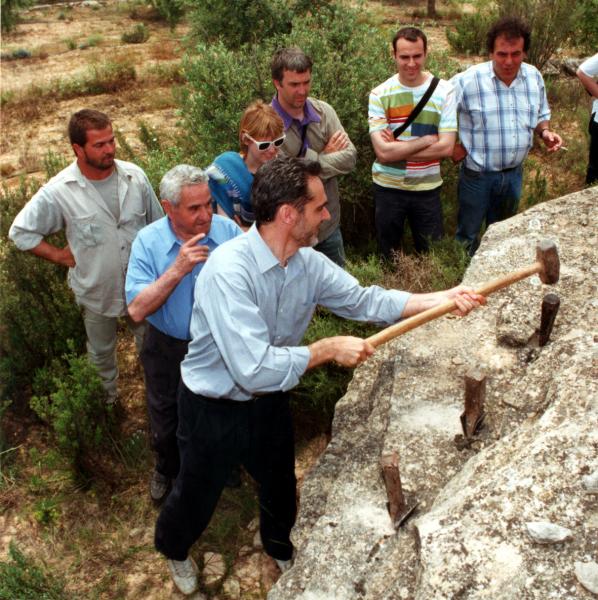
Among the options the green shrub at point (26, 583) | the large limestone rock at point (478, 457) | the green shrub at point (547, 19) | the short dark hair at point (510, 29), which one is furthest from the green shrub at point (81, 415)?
the green shrub at point (547, 19)

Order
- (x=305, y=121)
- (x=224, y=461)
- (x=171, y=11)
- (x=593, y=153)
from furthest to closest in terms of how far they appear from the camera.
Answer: (x=171, y=11) → (x=593, y=153) → (x=305, y=121) → (x=224, y=461)

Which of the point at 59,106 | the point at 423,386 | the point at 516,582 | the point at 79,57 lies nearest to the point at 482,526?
the point at 516,582

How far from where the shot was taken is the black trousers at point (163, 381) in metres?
3.64

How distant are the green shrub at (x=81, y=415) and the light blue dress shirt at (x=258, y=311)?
1573 millimetres

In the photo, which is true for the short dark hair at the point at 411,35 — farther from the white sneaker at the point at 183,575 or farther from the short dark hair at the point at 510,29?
the white sneaker at the point at 183,575

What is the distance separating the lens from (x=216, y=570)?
374cm

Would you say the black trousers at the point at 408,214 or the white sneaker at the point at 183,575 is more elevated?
the black trousers at the point at 408,214

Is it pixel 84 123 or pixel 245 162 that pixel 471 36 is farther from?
pixel 84 123

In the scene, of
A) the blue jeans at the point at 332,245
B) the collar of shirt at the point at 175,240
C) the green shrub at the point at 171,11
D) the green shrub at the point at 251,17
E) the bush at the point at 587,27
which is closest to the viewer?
the collar of shirt at the point at 175,240

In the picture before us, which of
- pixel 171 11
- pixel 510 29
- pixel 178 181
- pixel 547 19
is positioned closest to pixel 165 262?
pixel 178 181

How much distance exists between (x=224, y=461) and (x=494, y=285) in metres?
1.56

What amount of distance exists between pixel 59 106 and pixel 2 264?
865 centimetres

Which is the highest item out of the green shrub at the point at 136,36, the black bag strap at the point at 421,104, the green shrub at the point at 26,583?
the black bag strap at the point at 421,104

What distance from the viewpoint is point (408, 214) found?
5117 millimetres
